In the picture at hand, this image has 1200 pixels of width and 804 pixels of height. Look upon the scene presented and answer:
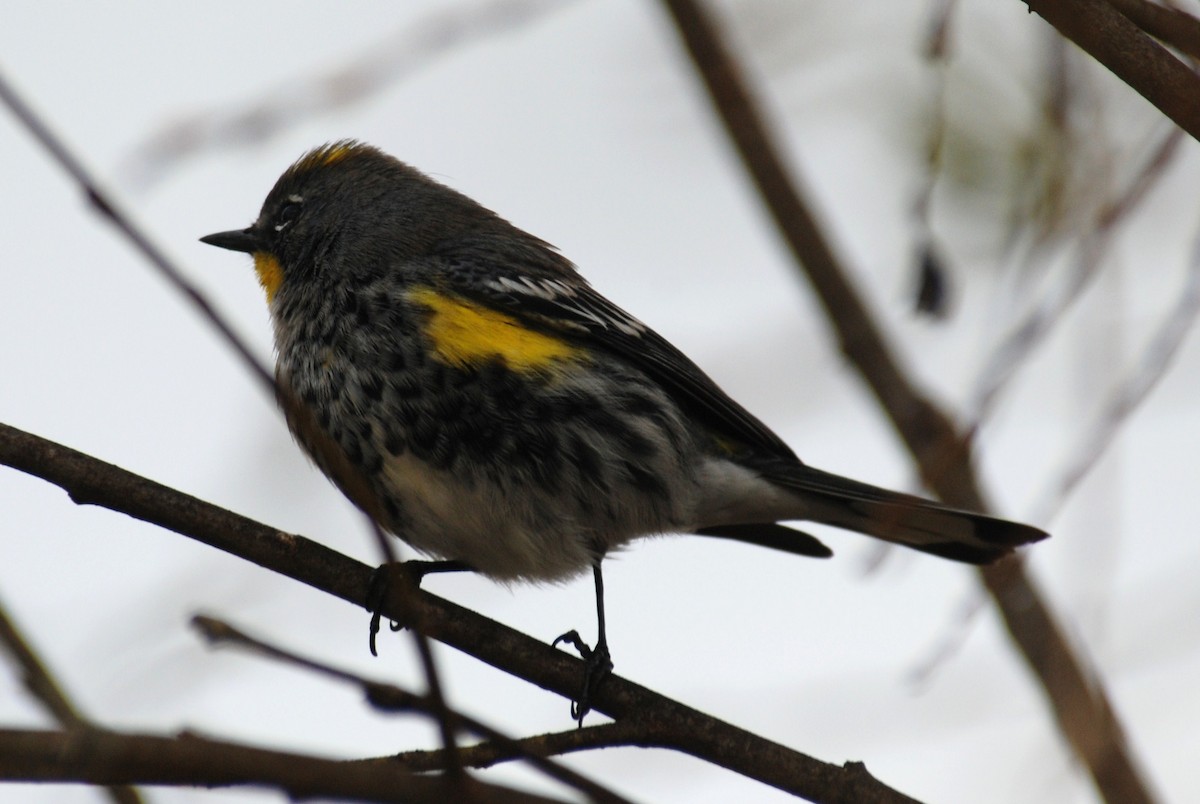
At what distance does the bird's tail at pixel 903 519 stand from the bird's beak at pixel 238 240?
9.17ft

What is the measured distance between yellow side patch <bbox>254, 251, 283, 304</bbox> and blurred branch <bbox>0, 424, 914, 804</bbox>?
2622 mm

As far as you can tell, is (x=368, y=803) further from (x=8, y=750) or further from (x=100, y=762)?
(x=8, y=750)

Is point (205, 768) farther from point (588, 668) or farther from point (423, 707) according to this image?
point (588, 668)

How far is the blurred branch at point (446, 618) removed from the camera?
3.38 m

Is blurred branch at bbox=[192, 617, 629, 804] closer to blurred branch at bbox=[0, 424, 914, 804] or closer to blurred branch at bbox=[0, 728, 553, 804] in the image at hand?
blurred branch at bbox=[0, 728, 553, 804]

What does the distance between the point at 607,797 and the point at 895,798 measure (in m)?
1.56

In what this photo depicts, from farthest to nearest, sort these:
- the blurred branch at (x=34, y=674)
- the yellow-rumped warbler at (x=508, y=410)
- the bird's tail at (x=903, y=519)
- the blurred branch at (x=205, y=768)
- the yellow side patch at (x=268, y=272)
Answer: the yellow side patch at (x=268, y=272) < the bird's tail at (x=903, y=519) < the yellow-rumped warbler at (x=508, y=410) < the blurred branch at (x=34, y=674) < the blurred branch at (x=205, y=768)

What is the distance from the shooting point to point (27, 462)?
3.39m

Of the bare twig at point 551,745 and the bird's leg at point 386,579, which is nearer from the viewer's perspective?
Answer: the bare twig at point 551,745

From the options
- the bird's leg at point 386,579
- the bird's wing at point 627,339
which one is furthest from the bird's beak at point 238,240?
the bird's leg at point 386,579

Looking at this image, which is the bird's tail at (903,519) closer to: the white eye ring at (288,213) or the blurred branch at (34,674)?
the white eye ring at (288,213)

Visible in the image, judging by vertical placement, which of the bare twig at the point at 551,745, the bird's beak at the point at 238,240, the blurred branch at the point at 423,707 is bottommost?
the blurred branch at the point at 423,707

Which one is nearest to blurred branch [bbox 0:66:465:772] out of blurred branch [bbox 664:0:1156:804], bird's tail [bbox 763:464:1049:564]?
blurred branch [bbox 664:0:1156:804]

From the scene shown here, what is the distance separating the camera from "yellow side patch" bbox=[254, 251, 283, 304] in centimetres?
622
